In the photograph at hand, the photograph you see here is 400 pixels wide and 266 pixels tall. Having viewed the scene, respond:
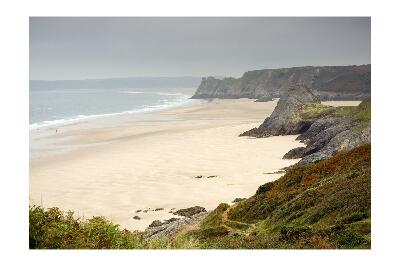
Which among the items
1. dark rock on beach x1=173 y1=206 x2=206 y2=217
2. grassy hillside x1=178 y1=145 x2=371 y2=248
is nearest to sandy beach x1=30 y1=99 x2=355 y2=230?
dark rock on beach x1=173 y1=206 x2=206 y2=217

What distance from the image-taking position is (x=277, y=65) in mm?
Result: 20172

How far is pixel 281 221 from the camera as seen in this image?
48.2 ft

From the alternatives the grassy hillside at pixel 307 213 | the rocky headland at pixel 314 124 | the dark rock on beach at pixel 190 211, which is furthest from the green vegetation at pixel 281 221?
the rocky headland at pixel 314 124

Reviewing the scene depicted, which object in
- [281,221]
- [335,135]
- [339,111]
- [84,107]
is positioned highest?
[84,107]

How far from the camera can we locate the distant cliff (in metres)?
27.5

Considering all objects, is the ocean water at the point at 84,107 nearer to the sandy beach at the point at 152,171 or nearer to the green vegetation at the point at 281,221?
the sandy beach at the point at 152,171

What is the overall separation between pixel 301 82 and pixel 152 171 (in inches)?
994

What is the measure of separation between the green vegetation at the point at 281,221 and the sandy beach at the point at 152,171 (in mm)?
5370

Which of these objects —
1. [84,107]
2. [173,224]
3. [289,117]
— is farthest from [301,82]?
[84,107]

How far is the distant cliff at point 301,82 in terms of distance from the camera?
90.4 ft

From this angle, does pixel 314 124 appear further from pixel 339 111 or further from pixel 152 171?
pixel 152 171

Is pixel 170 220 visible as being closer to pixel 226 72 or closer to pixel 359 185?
pixel 226 72
